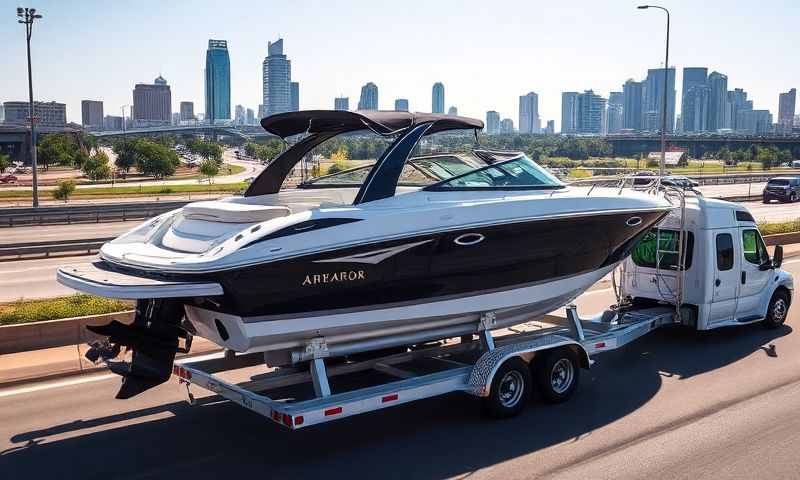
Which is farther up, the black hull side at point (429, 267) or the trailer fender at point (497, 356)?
the black hull side at point (429, 267)

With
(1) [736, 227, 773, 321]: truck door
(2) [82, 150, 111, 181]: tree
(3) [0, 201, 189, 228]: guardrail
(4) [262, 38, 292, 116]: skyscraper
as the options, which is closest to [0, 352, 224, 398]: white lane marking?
(1) [736, 227, 773, 321]: truck door

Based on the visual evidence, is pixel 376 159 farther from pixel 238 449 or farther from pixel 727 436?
pixel 727 436

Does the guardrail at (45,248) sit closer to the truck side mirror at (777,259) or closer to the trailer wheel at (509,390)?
the trailer wheel at (509,390)

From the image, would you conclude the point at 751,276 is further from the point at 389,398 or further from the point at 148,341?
the point at 148,341

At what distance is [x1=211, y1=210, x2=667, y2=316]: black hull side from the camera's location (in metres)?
7.46

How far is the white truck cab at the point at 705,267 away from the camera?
37.8ft

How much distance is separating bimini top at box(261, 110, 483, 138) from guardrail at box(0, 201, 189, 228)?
26816 mm

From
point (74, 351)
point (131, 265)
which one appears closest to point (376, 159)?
point (131, 265)

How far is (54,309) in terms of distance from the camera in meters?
11.9

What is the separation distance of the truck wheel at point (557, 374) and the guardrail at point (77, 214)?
28724mm

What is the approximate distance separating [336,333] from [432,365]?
6.84ft

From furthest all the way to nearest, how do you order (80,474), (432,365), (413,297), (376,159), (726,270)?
1. (726,270)
2. (432,365)
3. (376,159)
4. (413,297)
5. (80,474)

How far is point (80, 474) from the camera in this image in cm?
709

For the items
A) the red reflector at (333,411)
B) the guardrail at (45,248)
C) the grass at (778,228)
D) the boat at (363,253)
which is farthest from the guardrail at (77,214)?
the red reflector at (333,411)
